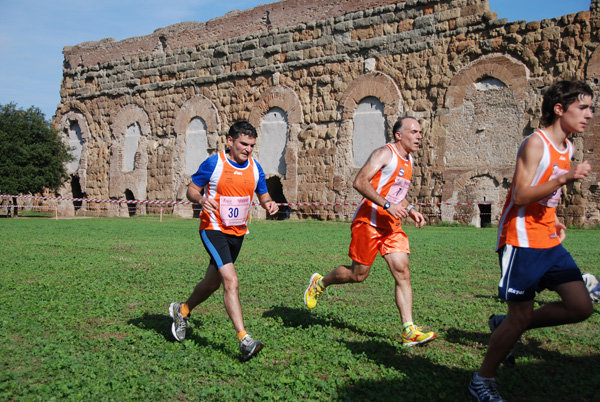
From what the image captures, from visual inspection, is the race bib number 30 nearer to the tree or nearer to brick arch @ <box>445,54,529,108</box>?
brick arch @ <box>445,54,529,108</box>

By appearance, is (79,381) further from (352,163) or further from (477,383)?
(352,163)

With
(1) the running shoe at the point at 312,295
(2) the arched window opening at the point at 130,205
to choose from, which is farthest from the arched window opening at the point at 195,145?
(1) the running shoe at the point at 312,295

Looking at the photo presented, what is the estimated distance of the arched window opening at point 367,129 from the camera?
20.5 m

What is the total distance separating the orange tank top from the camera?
4746mm

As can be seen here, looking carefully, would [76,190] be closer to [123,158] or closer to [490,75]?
[123,158]

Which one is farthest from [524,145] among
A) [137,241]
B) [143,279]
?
[137,241]

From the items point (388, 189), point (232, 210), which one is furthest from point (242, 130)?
point (388, 189)

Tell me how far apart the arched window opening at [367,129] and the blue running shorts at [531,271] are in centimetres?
1702

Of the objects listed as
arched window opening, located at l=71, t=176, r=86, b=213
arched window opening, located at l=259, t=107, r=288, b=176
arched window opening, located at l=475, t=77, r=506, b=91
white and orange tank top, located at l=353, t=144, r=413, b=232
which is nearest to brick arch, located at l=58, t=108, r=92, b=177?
arched window opening, located at l=71, t=176, r=86, b=213

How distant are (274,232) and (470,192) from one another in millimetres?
6943

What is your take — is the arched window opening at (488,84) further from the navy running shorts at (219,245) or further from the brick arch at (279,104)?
the navy running shorts at (219,245)

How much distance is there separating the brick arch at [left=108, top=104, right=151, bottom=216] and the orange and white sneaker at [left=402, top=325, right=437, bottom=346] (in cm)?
2336

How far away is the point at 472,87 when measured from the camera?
18.4m

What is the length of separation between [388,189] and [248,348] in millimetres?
2061
